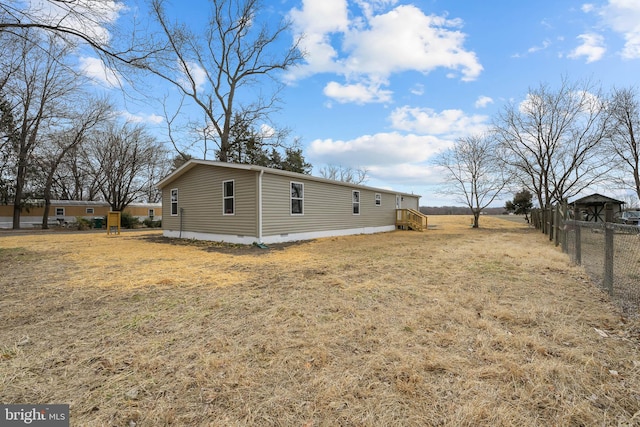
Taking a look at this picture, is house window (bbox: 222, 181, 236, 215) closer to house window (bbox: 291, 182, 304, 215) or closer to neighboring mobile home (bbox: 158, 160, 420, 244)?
neighboring mobile home (bbox: 158, 160, 420, 244)

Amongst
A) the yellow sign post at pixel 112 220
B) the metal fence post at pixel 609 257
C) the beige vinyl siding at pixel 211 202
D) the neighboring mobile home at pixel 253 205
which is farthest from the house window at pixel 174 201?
the metal fence post at pixel 609 257

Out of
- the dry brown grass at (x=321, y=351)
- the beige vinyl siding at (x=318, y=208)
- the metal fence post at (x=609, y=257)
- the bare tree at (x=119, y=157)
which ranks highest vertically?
the bare tree at (x=119, y=157)

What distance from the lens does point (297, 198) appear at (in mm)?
11992

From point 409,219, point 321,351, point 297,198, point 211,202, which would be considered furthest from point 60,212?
point 321,351

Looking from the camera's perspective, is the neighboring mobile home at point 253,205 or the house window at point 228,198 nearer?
the neighboring mobile home at point 253,205

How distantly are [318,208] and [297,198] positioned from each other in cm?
149

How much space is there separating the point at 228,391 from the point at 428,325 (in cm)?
215

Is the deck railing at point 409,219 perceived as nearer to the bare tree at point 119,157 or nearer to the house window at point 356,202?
the house window at point 356,202

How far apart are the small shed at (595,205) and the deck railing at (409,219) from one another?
11171 mm

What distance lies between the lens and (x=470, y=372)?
2293mm

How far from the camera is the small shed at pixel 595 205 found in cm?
2091

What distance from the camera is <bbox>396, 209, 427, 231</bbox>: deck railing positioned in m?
19.4

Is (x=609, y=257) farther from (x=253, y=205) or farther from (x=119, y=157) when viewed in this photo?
(x=119, y=157)

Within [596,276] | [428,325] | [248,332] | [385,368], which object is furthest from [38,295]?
[596,276]
